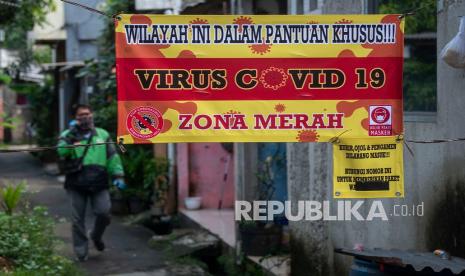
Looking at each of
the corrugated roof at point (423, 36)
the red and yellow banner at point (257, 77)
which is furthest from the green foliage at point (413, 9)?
the red and yellow banner at point (257, 77)

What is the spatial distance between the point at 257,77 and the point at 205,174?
25.9 ft

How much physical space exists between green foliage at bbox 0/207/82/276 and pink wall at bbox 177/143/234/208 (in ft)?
12.9

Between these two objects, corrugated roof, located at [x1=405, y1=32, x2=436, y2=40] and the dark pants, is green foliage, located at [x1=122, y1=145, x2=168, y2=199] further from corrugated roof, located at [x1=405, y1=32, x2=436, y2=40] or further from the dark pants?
corrugated roof, located at [x1=405, y1=32, x2=436, y2=40]

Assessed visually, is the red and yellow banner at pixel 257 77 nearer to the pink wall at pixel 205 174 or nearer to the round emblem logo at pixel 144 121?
the round emblem logo at pixel 144 121

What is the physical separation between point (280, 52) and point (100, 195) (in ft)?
15.6

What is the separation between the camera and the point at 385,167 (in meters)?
4.95

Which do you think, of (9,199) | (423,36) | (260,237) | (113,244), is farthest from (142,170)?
(423,36)

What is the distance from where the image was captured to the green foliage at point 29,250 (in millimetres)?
7543

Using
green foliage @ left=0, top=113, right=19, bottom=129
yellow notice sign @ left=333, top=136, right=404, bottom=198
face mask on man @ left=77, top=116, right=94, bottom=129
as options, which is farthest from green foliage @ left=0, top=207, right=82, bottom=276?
yellow notice sign @ left=333, top=136, right=404, bottom=198

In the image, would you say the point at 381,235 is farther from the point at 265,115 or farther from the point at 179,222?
the point at 179,222

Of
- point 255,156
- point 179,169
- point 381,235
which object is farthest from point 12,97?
point 381,235

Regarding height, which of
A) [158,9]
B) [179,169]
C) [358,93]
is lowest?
[179,169]

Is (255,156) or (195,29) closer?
(195,29)

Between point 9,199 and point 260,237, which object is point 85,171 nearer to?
point 9,199
